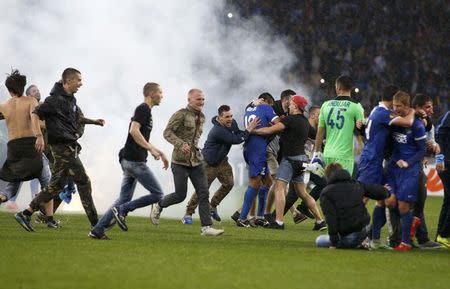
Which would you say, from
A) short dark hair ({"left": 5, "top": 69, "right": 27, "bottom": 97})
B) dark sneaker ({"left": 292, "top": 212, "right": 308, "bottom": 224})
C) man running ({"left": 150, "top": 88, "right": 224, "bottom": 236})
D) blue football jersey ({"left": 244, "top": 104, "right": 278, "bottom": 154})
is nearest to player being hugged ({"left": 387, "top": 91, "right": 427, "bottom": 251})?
man running ({"left": 150, "top": 88, "right": 224, "bottom": 236})

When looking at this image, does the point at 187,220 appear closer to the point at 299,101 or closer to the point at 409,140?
the point at 299,101

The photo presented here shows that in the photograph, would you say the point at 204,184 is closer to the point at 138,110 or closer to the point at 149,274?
the point at 138,110

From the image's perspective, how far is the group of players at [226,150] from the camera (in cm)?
1196

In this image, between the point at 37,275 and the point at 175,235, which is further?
the point at 175,235

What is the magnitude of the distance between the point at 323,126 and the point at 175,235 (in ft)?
7.83

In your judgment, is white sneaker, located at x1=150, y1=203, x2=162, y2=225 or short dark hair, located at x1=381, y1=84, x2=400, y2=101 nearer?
short dark hair, located at x1=381, y1=84, x2=400, y2=101

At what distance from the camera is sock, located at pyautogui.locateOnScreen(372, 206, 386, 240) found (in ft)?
39.6

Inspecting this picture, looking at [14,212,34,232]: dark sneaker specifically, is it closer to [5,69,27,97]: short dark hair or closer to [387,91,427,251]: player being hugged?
[5,69,27,97]: short dark hair

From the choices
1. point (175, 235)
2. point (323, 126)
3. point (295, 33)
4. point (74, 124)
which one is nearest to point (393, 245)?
point (323, 126)

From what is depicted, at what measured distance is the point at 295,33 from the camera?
1559 inches

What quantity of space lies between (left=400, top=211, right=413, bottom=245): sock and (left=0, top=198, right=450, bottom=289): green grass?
185 millimetres

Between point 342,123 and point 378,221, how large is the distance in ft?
5.22

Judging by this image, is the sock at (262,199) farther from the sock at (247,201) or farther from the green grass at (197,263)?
the green grass at (197,263)

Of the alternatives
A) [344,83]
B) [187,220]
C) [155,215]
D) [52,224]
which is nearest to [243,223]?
[187,220]
